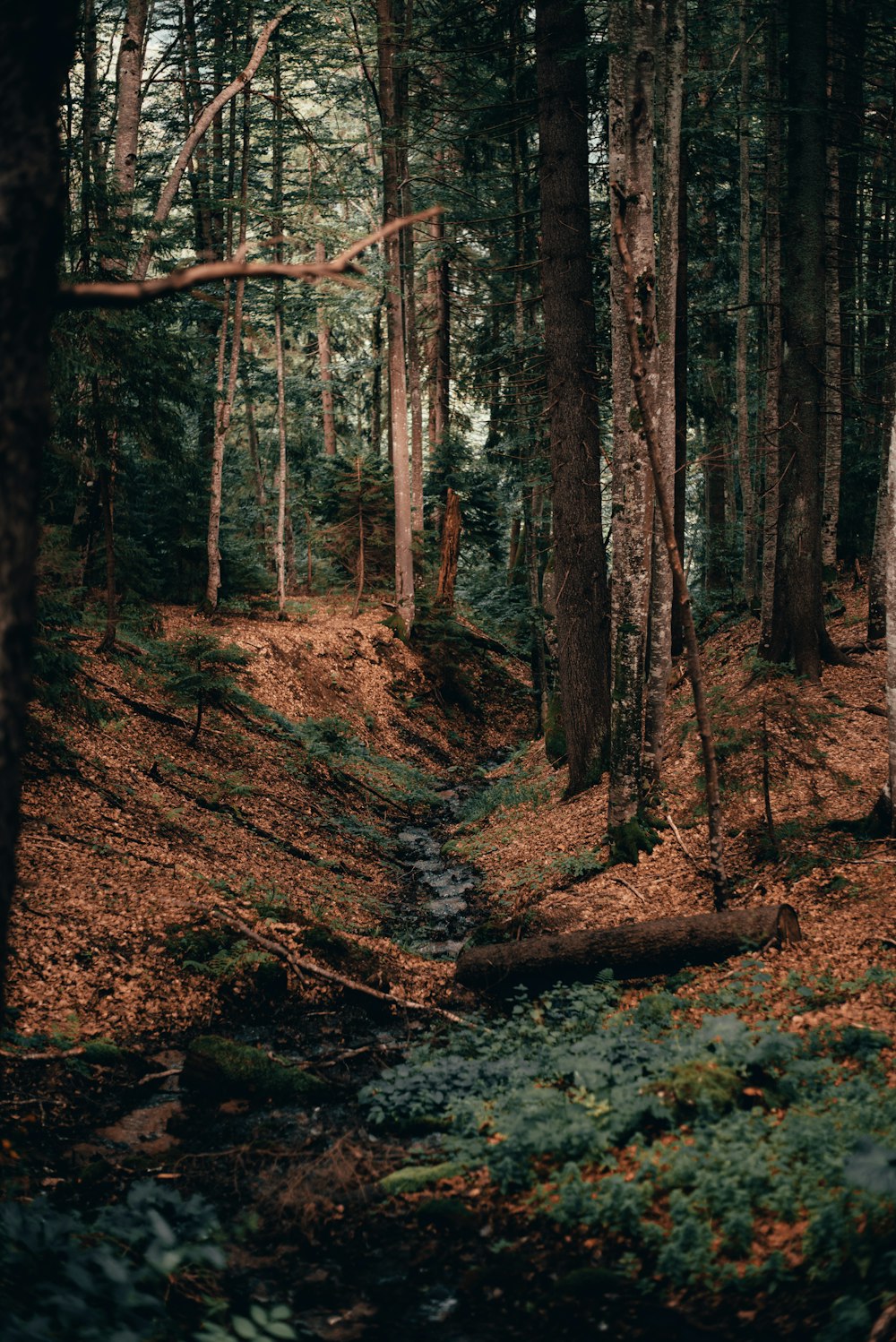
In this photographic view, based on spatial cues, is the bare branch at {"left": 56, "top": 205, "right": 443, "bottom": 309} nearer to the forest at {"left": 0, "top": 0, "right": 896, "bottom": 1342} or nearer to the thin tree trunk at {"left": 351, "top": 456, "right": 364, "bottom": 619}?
the forest at {"left": 0, "top": 0, "right": 896, "bottom": 1342}

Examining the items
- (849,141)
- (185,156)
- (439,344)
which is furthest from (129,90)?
(439,344)

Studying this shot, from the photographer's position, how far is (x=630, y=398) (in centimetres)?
957

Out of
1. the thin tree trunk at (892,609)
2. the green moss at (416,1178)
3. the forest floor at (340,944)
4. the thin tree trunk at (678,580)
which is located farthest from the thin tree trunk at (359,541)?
the green moss at (416,1178)

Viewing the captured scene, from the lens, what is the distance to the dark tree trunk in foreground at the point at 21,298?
2389mm

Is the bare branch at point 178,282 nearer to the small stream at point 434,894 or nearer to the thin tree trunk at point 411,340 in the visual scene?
the small stream at point 434,894

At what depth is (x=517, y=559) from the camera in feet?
98.4

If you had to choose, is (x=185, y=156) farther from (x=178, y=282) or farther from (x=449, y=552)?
(x=178, y=282)

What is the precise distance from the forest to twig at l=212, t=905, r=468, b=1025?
97 millimetres

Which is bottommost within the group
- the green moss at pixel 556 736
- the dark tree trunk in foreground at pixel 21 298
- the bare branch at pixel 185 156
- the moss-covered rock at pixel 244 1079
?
the moss-covered rock at pixel 244 1079

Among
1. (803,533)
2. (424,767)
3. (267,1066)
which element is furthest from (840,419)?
(267,1066)

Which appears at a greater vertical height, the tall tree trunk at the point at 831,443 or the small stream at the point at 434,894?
the tall tree trunk at the point at 831,443

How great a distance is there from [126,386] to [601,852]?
886 cm

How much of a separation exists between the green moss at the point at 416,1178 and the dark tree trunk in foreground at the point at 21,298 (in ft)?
10.5

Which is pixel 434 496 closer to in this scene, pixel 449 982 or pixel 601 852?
pixel 601 852
